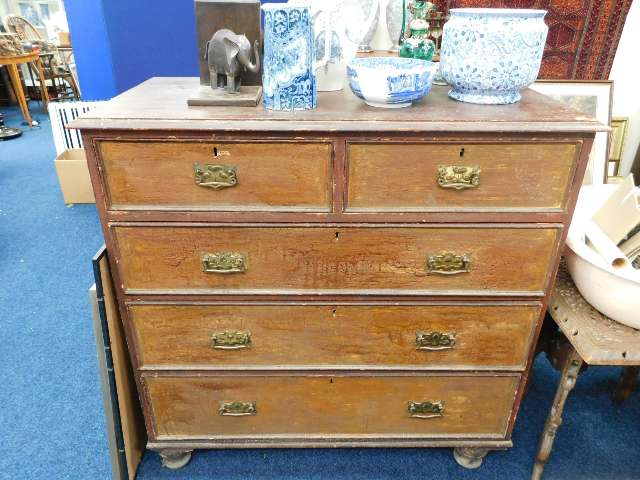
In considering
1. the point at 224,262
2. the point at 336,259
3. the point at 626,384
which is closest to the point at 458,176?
the point at 336,259

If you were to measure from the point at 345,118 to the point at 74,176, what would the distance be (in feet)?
8.93

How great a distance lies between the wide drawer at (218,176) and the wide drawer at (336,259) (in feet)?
0.23

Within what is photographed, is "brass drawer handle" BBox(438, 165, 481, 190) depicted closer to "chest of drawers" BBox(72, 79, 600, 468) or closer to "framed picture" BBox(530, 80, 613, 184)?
"chest of drawers" BBox(72, 79, 600, 468)

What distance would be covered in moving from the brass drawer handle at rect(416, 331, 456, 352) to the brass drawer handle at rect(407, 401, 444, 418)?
218mm

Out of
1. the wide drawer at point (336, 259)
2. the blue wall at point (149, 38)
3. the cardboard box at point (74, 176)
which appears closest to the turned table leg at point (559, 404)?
the wide drawer at point (336, 259)

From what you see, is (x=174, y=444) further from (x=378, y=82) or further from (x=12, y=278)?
(x=12, y=278)

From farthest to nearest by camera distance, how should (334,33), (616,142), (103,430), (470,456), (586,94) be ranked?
1. (616,142)
2. (586,94)
3. (103,430)
4. (470,456)
5. (334,33)

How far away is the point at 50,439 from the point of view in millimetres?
1685

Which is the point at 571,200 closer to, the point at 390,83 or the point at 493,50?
the point at 493,50

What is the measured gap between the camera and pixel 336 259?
4.11ft

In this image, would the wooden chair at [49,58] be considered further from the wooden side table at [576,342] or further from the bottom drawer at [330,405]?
the wooden side table at [576,342]

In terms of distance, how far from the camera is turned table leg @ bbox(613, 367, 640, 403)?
1.78 meters

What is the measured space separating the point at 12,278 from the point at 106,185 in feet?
6.10

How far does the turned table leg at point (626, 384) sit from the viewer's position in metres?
1.78
